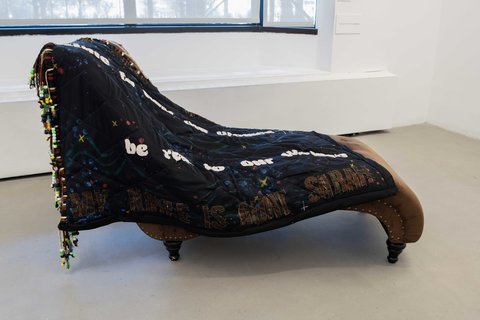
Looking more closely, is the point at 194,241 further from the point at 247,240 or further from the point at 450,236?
the point at 450,236

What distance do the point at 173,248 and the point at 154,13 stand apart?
285 centimetres

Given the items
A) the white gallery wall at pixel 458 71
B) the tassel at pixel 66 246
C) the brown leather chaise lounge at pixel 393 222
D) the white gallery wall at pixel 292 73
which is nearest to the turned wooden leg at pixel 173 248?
the brown leather chaise lounge at pixel 393 222

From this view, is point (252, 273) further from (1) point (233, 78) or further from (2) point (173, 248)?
(1) point (233, 78)

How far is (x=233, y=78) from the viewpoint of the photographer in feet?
11.1

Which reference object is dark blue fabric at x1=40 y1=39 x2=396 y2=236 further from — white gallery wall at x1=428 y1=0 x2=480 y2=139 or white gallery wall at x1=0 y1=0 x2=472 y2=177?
white gallery wall at x1=428 y1=0 x2=480 y2=139

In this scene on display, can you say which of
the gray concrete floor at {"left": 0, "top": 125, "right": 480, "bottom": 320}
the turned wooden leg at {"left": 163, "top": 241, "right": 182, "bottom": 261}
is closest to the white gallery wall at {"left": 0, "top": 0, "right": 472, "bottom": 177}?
the gray concrete floor at {"left": 0, "top": 125, "right": 480, "bottom": 320}

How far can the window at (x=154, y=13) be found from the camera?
351 centimetres

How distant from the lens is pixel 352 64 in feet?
12.1

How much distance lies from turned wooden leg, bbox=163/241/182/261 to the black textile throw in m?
0.14

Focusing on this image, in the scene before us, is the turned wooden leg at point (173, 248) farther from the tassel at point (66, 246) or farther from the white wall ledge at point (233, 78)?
the white wall ledge at point (233, 78)

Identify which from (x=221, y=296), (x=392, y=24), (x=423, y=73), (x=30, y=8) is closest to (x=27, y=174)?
(x=30, y=8)

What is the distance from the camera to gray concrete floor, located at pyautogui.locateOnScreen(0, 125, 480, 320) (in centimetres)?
157

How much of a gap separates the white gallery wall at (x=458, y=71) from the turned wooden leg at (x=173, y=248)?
3.05 m

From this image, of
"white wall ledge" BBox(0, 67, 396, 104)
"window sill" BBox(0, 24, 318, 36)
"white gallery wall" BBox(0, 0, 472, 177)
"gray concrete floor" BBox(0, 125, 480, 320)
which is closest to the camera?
"gray concrete floor" BBox(0, 125, 480, 320)
